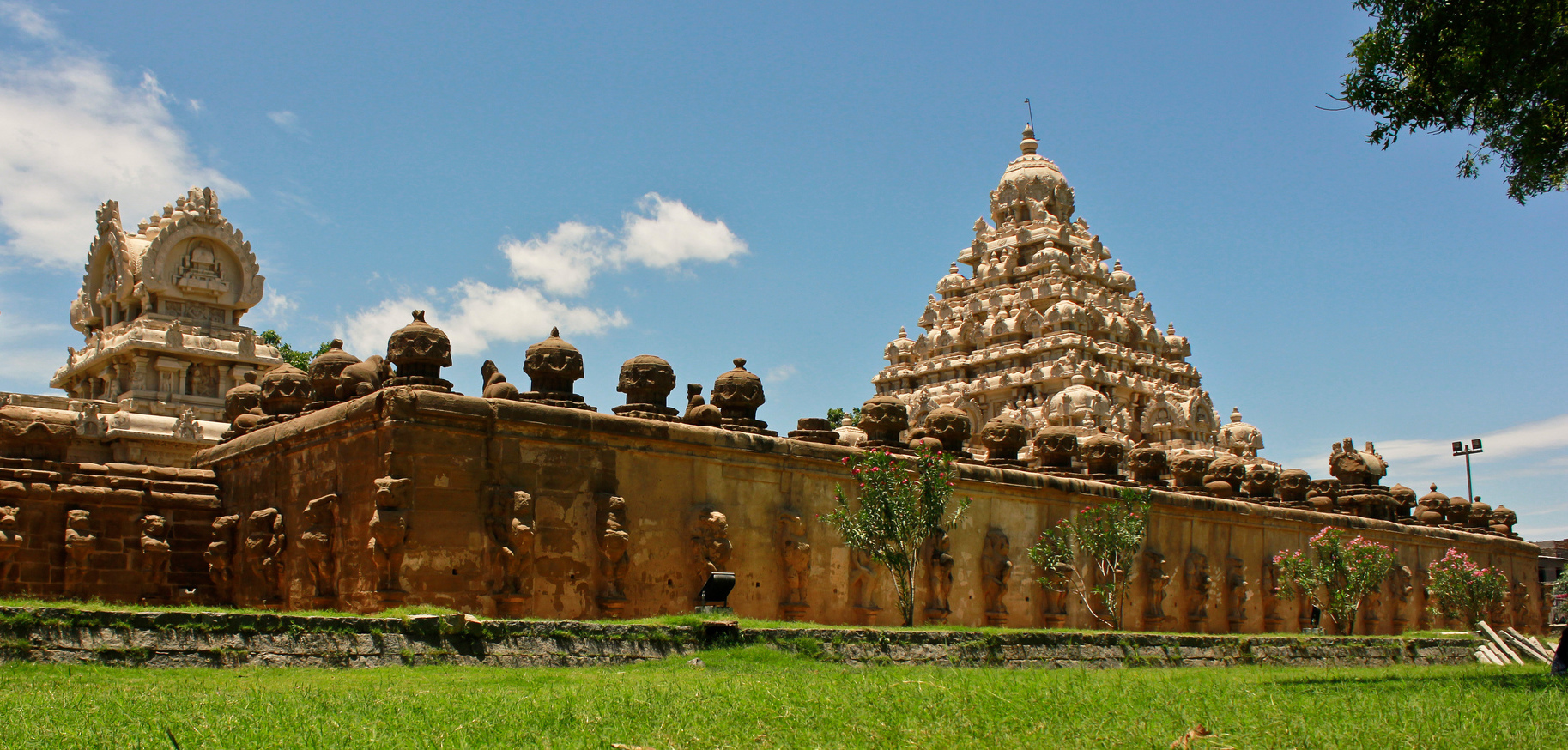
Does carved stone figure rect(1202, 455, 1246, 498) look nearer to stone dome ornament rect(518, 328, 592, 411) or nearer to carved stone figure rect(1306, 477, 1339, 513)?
carved stone figure rect(1306, 477, 1339, 513)

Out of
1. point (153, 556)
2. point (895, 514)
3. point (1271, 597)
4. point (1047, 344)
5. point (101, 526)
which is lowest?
point (1271, 597)

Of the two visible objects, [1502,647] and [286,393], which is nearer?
[1502,647]

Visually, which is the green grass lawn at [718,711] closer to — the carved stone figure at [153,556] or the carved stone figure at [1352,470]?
the carved stone figure at [153,556]

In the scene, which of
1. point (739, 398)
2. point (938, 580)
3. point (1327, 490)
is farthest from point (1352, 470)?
point (739, 398)

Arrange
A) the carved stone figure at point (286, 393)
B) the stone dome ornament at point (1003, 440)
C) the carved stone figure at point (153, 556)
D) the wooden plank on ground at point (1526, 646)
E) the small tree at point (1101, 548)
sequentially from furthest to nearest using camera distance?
the stone dome ornament at point (1003, 440), the small tree at point (1101, 548), the carved stone figure at point (286, 393), the wooden plank on ground at point (1526, 646), the carved stone figure at point (153, 556)

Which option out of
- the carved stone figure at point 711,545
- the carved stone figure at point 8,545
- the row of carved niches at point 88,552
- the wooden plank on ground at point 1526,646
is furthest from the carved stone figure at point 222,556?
the wooden plank on ground at point 1526,646

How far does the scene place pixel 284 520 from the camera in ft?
54.0

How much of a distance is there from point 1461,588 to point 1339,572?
753 cm

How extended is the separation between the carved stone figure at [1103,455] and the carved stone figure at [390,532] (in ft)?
48.6

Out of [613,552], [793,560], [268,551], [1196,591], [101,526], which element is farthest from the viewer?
[1196,591]

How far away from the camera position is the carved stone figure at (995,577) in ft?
68.6

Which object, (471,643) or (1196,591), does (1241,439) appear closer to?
(1196,591)

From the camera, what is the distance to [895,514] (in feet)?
58.1

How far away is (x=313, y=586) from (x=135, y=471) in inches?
160
